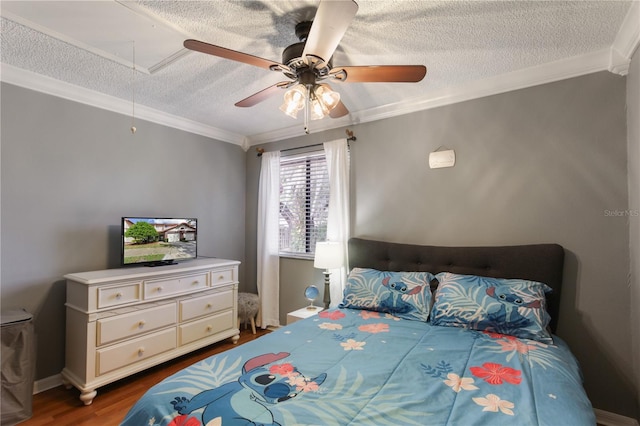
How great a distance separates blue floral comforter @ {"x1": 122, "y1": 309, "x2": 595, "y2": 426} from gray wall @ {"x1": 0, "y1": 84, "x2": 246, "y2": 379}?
1.92 metres

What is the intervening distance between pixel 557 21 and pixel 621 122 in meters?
0.87

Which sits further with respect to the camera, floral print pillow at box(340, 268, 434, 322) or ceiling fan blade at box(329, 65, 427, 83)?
floral print pillow at box(340, 268, 434, 322)

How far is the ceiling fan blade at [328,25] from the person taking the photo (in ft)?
4.04

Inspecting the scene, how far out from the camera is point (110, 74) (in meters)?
2.42

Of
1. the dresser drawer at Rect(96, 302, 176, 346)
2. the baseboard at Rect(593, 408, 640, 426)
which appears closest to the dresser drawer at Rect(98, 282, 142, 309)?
the dresser drawer at Rect(96, 302, 176, 346)

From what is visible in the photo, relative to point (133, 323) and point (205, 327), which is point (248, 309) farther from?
point (133, 323)

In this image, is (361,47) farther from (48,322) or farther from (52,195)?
(48,322)

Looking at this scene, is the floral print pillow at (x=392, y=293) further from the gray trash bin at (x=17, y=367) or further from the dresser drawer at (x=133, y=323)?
the gray trash bin at (x=17, y=367)

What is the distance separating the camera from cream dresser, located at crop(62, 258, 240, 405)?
90.6 inches

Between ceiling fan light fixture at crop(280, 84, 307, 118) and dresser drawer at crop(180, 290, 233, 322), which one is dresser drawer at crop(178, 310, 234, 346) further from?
ceiling fan light fixture at crop(280, 84, 307, 118)

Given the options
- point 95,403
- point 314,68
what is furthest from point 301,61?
point 95,403

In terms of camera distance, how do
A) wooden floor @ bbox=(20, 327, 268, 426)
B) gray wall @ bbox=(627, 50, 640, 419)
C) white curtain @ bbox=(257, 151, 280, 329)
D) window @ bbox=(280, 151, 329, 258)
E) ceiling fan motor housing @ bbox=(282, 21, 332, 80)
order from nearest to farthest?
ceiling fan motor housing @ bbox=(282, 21, 332, 80) < gray wall @ bbox=(627, 50, 640, 419) < wooden floor @ bbox=(20, 327, 268, 426) < window @ bbox=(280, 151, 329, 258) < white curtain @ bbox=(257, 151, 280, 329)
